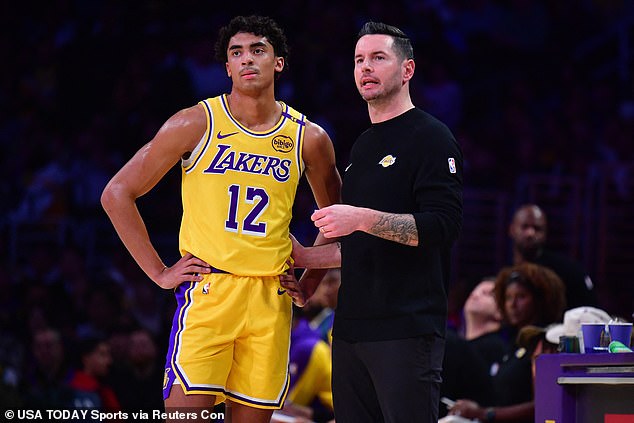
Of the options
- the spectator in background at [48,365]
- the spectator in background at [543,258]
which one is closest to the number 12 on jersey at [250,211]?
the spectator in background at [543,258]

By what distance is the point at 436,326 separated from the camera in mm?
3770

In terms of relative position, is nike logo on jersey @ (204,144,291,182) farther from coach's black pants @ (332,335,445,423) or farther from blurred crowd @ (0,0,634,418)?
blurred crowd @ (0,0,634,418)

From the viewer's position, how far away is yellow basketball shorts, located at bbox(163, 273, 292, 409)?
4066mm

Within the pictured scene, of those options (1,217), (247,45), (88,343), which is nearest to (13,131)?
(1,217)

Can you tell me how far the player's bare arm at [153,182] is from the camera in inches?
166

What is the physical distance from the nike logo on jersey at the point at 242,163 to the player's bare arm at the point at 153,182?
0.12 metres

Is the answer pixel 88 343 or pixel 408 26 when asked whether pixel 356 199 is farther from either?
pixel 408 26

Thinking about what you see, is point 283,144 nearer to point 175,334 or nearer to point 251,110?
point 251,110

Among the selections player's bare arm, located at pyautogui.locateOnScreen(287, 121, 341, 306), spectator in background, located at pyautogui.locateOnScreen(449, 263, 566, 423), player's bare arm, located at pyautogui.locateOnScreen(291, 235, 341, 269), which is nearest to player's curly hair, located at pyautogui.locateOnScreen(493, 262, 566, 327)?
spectator in background, located at pyautogui.locateOnScreen(449, 263, 566, 423)

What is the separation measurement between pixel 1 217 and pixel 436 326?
7.35m

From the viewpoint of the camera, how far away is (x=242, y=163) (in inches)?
166

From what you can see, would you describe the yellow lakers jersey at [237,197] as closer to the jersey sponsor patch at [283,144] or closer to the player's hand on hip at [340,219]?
the jersey sponsor patch at [283,144]

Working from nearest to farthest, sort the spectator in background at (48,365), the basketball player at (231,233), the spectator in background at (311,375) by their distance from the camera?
the basketball player at (231,233), the spectator in background at (311,375), the spectator in background at (48,365)

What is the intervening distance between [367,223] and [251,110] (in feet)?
3.11
